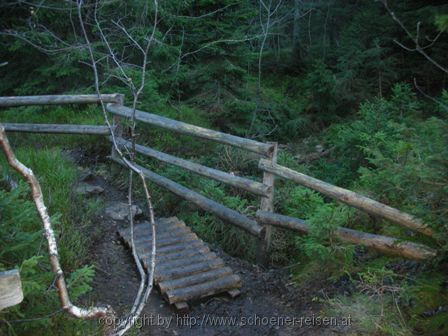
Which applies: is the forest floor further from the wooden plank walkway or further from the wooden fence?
the wooden fence

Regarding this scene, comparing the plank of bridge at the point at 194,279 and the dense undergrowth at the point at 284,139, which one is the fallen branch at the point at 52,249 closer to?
the dense undergrowth at the point at 284,139

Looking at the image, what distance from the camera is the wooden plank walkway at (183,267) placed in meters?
4.09

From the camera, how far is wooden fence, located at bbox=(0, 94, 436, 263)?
11.5ft

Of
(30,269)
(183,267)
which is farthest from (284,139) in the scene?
(30,269)

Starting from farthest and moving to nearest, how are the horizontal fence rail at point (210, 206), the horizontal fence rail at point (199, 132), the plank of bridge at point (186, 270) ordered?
the horizontal fence rail at point (210, 206)
the horizontal fence rail at point (199, 132)
the plank of bridge at point (186, 270)

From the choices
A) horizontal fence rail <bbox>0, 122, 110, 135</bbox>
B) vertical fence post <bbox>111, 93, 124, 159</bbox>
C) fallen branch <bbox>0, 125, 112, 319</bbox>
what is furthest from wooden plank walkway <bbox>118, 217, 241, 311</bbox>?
horizontal fence rail <bbox>0, 122, 110, 135</bbox>

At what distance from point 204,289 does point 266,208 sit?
121 centimetres

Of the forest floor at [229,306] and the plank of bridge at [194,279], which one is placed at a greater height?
the plank of bridge at [194,279]

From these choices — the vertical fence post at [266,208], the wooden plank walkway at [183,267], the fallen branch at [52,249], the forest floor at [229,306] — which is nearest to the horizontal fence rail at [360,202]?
the vertical fence post at [266,208]

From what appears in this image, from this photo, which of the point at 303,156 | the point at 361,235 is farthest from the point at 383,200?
the point at 303,156

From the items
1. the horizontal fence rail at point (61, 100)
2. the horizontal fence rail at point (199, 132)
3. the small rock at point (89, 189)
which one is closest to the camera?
the horizontal fence rail at point (199, 132)

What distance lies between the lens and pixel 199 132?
17.5 ft

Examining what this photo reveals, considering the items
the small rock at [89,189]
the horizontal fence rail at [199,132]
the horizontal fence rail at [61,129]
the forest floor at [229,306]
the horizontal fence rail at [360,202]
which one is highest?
the horizontal fence rail at [199,132]

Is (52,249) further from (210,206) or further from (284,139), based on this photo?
(284,139)
